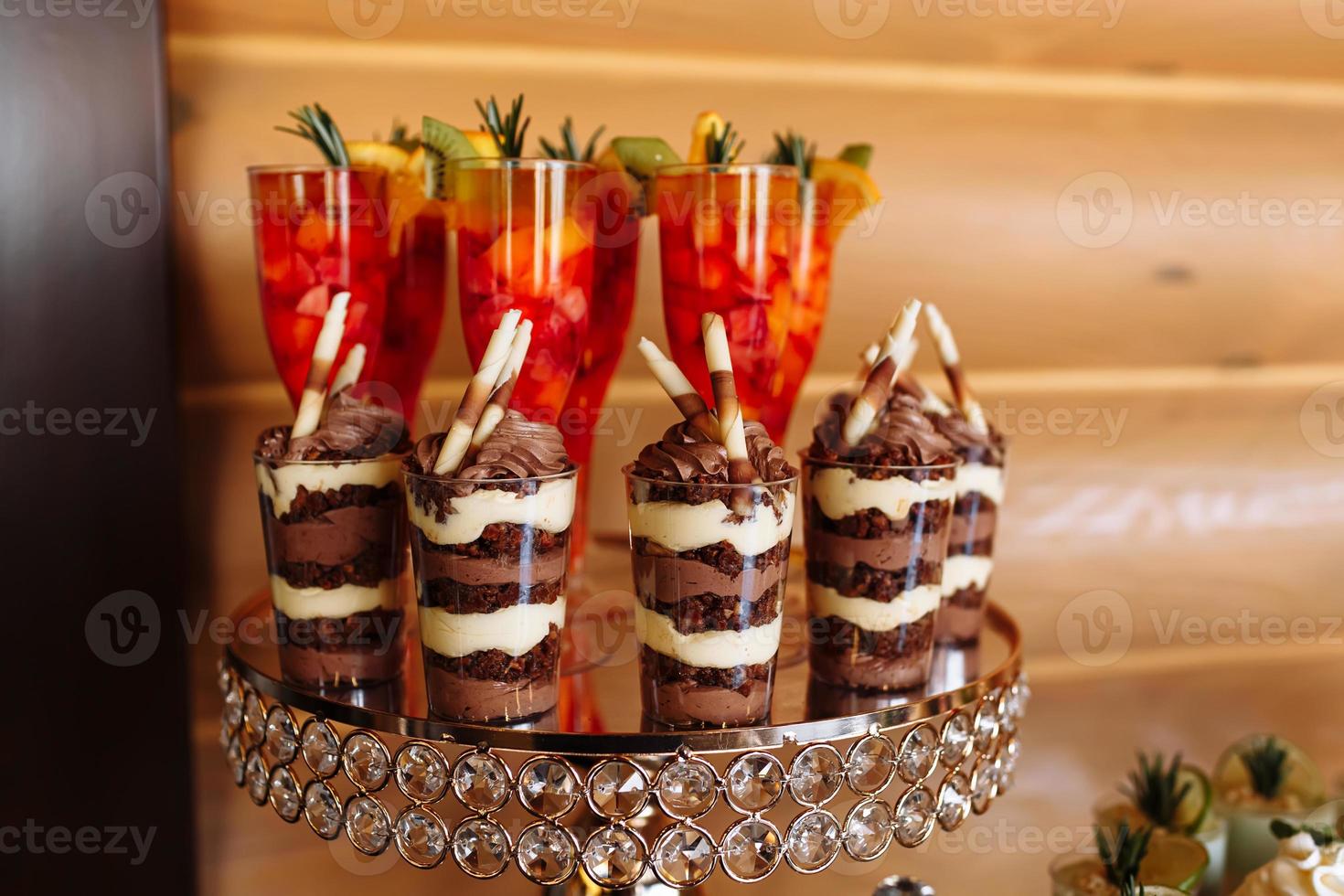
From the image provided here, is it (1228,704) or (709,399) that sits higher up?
(709,399)

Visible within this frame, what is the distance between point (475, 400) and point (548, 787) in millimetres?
260

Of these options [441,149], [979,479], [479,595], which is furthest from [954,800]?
[441,149]

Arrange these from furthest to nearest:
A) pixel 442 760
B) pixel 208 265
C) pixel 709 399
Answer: pixel 208 265, pixel 709 399, pixel 442 760

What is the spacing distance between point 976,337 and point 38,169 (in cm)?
101

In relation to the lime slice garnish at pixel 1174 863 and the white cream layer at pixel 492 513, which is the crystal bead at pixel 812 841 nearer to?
the white cream layer at pixel 492 513

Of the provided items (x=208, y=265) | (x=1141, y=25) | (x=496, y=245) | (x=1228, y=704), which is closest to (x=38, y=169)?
(x=208, y=265)

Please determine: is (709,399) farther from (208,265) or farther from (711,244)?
(208,265)

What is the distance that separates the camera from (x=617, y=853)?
730mm

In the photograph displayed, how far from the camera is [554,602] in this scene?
0.80 metres

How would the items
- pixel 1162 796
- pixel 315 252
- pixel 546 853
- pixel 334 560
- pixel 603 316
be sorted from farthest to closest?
1. pixel 1162 796
2. pixel 603 316
3. pixel 315 252
4. pixel 334 560
5. pixel 546 853

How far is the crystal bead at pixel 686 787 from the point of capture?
727 millimetres

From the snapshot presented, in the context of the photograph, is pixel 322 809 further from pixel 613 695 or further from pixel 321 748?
pixel 613 695

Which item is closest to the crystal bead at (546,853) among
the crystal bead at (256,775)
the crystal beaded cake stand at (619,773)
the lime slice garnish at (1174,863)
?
the crystal beaded cake stand at (619,773)

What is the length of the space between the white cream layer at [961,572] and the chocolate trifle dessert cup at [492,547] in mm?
357
